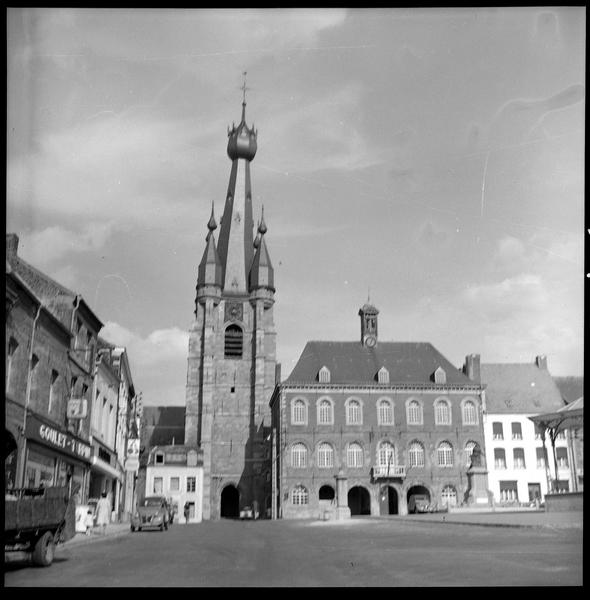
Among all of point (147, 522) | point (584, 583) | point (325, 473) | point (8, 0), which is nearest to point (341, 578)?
point (584, 583)

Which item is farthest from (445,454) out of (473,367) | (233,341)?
(233,341)

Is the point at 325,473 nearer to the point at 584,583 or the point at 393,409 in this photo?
the point at 393,409

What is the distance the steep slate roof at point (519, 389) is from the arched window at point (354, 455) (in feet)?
45.3

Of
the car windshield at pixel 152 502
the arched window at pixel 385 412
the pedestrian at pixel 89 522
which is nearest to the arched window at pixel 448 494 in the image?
the arched window at pixel 385 412

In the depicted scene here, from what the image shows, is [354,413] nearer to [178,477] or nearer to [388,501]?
[388,501]

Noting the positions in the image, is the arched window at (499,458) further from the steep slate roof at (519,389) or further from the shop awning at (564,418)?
the shop awning at (564,418)

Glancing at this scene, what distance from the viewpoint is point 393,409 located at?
56500mm

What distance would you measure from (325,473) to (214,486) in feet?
45.2

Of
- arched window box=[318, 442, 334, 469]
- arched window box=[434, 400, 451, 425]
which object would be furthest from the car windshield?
arched window box=[434, 400, 451, 425]

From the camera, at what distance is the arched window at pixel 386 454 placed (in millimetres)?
55312

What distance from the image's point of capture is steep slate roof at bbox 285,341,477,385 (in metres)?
57.7

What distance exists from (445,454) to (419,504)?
502 centimetres

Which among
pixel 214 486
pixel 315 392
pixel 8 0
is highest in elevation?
pixel 8 0

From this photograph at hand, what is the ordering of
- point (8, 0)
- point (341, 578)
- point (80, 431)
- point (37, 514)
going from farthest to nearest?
1. point (80, 431)
2. point (37, 514)
3. point (341, 578)
4. point (8, 0)
